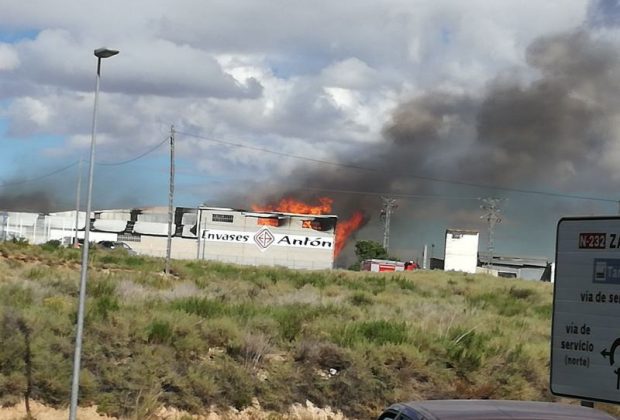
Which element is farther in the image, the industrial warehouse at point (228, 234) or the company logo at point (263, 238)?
the industrial warehouse at point (228, 234)

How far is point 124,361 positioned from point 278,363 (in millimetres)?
2884

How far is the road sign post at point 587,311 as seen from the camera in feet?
29.4

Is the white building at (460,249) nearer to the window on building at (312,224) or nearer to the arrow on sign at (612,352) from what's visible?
the window on building at (312,224)

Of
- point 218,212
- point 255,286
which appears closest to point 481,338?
point 255,286

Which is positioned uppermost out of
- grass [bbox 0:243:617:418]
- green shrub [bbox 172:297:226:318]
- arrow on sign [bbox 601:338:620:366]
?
arrow on sign [bbox 601:338:620:366]

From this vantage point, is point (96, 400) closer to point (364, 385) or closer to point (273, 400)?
point (273, 400)

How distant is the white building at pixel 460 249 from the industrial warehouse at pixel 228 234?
16875 mm

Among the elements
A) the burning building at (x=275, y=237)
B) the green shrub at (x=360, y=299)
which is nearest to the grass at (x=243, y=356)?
the green shrub at (x=360, y=299)

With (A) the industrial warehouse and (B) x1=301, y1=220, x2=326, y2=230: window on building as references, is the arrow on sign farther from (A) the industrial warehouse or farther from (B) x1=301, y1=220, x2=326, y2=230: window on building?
(B) x1=301, y1=220, x2=326, y2=230: window on building

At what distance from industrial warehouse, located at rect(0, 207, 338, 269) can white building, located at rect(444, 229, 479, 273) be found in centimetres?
1688

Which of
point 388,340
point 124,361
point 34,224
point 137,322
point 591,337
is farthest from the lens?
point 34,224

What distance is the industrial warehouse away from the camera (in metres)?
103

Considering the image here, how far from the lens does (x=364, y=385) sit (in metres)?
17.0

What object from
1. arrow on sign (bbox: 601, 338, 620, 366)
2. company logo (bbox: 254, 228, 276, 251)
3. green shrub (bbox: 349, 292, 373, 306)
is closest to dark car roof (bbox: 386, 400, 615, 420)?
arrow on sign (bbox: 601, 338, 620, 366)
